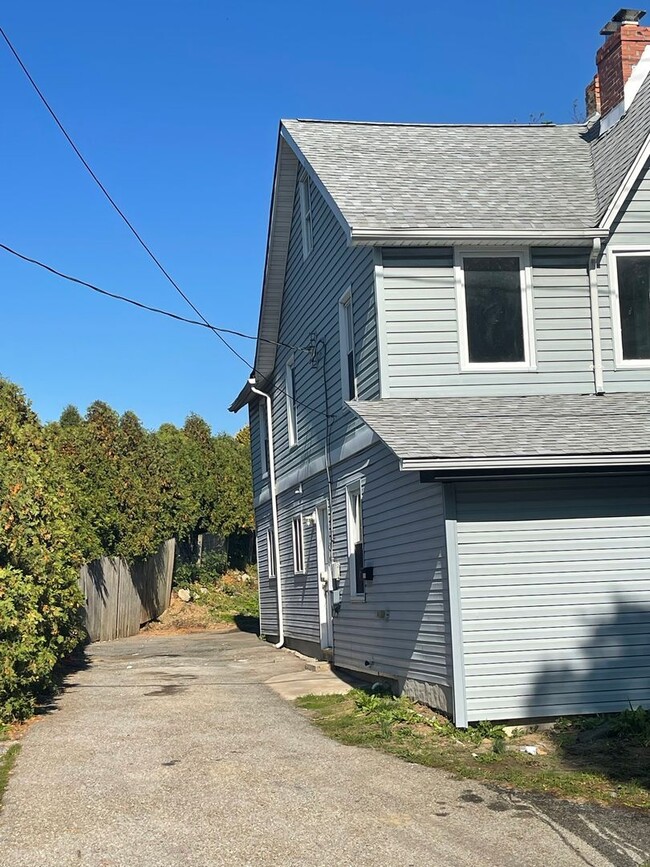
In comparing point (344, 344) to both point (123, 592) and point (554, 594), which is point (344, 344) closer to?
point (554, 594)

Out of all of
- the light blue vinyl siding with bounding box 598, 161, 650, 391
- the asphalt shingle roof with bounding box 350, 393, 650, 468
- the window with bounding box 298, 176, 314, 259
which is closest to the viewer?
the asphalt shingle roof with bounding box 350, 393, 650, 468

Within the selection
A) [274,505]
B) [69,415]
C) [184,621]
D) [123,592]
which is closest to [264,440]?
[274,505]

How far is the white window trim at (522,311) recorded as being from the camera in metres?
12.5

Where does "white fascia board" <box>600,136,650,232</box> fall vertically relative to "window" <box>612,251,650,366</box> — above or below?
above

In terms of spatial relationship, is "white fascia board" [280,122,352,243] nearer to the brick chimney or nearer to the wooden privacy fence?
the brick chimney

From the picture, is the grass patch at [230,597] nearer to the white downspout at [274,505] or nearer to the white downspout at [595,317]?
the white downspout at [274,505]

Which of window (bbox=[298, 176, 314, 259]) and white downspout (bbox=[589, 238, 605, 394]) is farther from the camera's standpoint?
window (bbox=[298, 176, 314, 259])

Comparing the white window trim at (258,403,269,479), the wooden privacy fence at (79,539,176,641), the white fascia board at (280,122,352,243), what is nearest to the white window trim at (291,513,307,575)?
the white window trim at (258,403,269,479)

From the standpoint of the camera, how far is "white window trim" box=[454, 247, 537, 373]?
491 inches

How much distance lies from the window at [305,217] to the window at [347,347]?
8.22ft

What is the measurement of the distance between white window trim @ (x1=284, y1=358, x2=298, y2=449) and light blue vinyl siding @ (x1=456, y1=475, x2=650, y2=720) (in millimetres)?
9194

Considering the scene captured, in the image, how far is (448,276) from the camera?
499 inches

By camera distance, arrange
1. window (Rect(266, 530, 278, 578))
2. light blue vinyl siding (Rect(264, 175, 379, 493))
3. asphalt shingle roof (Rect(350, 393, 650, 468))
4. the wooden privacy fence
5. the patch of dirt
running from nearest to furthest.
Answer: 1. asphalt shingle roof (Rect(350, 393, 650, 468))
2. light blue vinyl siding (Rect(264, 175, 379, 493))
3. window (Rect(266, 530, 278, 578))
4. the wooden privacy fence
5. the patch of dirt

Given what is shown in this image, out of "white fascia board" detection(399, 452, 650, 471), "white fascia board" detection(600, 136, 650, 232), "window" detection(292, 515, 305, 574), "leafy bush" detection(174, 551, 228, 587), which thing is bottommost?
"leafy bush" detection(174, 551, 228, 587)
